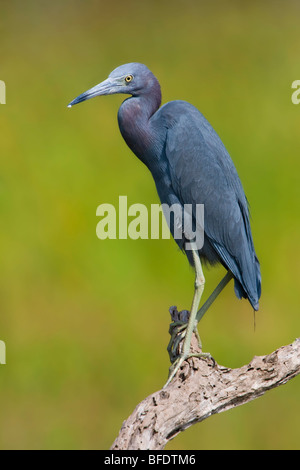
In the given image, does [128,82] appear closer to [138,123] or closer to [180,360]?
[138,123]

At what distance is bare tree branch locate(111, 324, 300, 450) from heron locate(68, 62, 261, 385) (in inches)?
7.6

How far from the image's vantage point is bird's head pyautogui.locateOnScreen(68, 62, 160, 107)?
2504 mm


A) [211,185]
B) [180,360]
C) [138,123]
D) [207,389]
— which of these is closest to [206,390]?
[207,389]

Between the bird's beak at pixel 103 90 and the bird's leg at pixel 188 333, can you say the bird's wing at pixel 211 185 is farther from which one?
the bird's beak at pixel 103 90

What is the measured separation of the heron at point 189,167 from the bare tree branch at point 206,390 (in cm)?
19

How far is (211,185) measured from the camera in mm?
2592

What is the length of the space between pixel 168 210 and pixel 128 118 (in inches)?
13.0

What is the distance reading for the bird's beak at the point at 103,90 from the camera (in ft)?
8.12

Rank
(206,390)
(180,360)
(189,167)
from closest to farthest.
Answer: (206,390) < (180,360) < (189,167)

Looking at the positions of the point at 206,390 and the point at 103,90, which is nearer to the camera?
the point at 206,390

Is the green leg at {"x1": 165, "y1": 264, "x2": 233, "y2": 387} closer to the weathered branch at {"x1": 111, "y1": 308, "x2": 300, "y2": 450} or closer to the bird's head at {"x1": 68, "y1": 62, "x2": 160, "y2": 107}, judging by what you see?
the weathered branch at {"x1": 111, "y1": 308, "x2": 300, "y2": 450}

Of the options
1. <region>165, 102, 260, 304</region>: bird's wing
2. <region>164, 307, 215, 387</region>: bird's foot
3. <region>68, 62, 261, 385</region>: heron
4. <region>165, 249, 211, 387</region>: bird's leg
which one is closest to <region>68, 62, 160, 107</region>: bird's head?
<region>68, 62, 261, 385</region>: heron

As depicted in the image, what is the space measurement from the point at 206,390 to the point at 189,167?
73 cm

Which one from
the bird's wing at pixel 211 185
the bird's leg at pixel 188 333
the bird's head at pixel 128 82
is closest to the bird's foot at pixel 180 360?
the bird's leg at pixel 188 333
